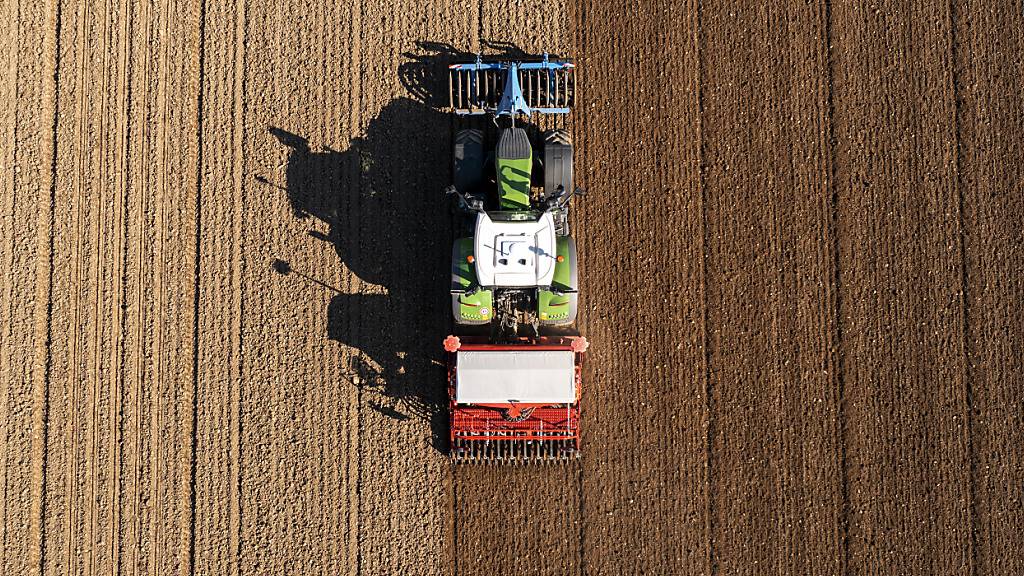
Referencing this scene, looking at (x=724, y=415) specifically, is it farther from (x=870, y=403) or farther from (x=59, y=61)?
(x=59, y=61)

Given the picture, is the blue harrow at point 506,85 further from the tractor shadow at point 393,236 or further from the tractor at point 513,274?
the tractor shadow at point 393,236

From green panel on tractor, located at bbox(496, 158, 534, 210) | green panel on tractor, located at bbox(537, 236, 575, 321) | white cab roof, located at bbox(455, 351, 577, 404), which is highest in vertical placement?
green panel on tractor, located at bbox(496, 158, 534, 210)

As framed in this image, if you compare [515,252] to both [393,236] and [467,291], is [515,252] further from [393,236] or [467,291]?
[393,236]

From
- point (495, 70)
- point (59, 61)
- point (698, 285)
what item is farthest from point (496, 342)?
point (59, 61)

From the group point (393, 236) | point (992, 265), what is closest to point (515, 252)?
point (393, 236)

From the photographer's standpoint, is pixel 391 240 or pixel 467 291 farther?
pixel 391 240

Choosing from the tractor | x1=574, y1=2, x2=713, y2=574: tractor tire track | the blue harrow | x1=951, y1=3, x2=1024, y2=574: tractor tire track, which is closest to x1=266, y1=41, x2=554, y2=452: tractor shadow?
the blue harrow

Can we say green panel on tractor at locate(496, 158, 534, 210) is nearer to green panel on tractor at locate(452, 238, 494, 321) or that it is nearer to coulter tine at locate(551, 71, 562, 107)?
green panel on tractor at locate(452, 238, 494, 321)
